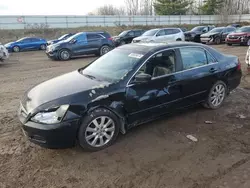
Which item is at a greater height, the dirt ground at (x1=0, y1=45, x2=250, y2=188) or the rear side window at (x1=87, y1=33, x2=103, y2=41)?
the rear side window at (x1=87, y1=33, x2=103, y2=41)

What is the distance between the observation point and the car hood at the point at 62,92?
3.46 meters

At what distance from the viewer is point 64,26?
3725cm

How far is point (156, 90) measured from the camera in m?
4.11

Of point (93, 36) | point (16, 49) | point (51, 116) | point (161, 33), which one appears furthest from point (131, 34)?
point (51, 116)

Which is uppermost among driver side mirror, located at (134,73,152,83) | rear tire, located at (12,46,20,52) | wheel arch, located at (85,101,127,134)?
driver side mirror, located at (134,73,152,83)

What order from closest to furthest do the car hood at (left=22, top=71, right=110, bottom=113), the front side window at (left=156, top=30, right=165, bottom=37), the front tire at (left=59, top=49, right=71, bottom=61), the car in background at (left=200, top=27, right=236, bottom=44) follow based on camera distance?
→ 1. the car hood at (left=22, top=71, right=110, bottom=113)
2. the front tire at (left=59, top=49, right=71, bottom=61)
3. the front side window at (left=156, top=30, right=165, bottom=37)
4. the car in background at (left=200, top=27, right=236, bottom=44)

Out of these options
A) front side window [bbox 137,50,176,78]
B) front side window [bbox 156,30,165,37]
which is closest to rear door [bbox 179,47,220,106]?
front side window [bbox 137,50,176,78]

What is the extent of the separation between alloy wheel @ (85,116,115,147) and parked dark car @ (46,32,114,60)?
1152cm

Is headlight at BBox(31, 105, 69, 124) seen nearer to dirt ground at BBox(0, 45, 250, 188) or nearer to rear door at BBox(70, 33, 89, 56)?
dirt ground at BBox(0, 45, 250, 188)

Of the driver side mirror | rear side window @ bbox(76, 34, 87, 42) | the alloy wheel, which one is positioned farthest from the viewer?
rear side window @ bbox(76, 34, 87, 42)

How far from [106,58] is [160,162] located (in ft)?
7.76

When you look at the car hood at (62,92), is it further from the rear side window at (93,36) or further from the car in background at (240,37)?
the car in background at (240,37)

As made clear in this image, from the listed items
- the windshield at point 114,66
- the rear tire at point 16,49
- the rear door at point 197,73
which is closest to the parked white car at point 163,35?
the rear tire at point 16,49

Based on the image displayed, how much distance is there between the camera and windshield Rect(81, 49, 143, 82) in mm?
4039
